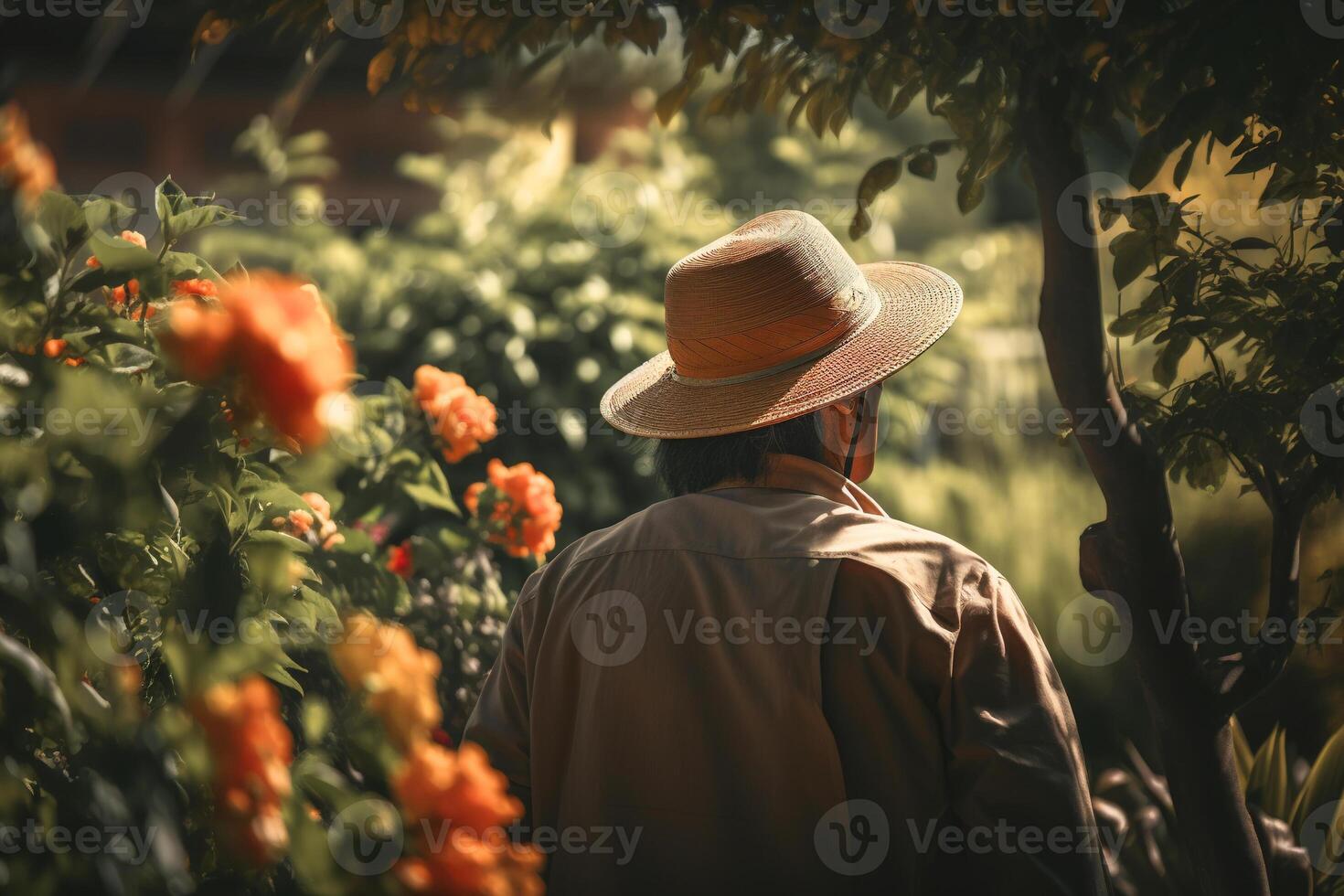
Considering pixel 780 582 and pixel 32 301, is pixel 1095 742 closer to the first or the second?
pixel 780 582

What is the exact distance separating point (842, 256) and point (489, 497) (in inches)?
59.3

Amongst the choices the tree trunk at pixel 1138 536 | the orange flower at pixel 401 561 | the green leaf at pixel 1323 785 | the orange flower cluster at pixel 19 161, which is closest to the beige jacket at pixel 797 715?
the tree trunk at pixel 1138 536

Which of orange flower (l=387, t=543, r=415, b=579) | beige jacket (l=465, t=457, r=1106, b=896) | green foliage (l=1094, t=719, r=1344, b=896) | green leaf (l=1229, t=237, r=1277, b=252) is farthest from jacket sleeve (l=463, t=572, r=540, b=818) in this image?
green foliage (l=1094, t=719, r=1344, b=896)

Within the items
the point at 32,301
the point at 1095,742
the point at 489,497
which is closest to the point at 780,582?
the point at 32,301

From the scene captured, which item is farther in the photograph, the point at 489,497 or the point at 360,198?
the point at 360,198

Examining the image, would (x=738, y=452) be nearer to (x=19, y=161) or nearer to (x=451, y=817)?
(x=451, y=817)

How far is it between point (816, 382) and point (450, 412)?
4.37 ft

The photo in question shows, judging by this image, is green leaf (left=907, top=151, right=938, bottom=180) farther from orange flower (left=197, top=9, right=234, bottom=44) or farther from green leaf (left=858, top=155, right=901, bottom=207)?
orange flower (left=197, top=9, right=234, bottom=44)

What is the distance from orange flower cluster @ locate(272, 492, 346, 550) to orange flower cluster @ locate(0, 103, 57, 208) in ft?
2.65

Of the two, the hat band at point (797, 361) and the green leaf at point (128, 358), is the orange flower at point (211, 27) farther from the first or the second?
the hat band at point (797, 361)

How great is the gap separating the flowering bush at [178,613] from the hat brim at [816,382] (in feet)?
1.92

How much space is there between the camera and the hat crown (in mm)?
1693

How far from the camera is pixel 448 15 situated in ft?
6.75

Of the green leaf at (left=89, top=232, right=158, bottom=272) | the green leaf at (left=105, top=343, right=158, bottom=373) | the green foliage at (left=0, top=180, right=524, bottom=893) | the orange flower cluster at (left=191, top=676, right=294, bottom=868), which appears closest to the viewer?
the orange flower cluster at (left=191, top=676, right=294, bottom=868)
